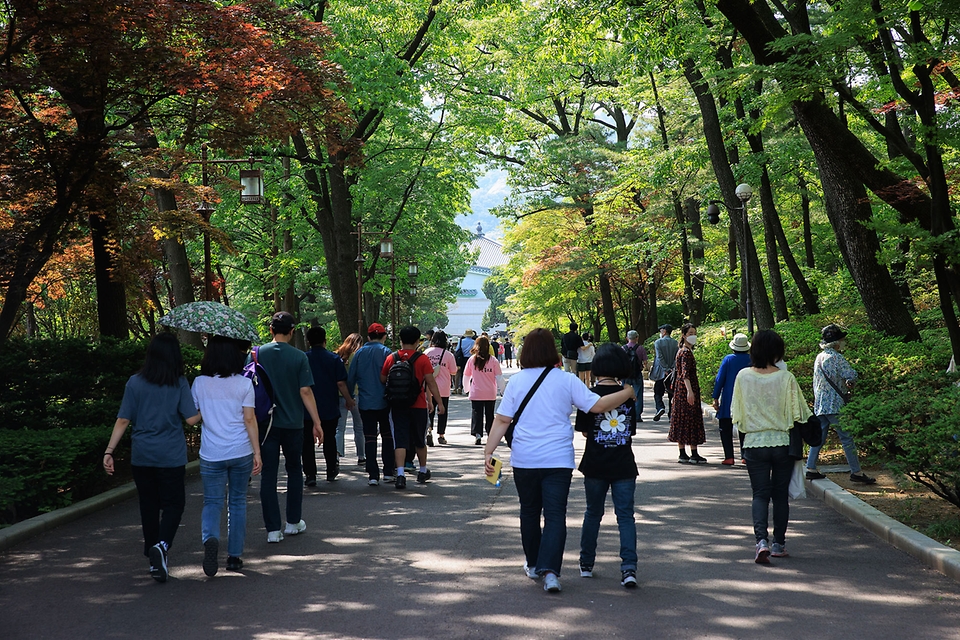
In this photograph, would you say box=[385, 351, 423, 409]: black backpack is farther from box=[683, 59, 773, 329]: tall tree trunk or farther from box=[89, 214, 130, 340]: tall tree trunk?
box=[683, 59, 773, 329]: tall tree trunk

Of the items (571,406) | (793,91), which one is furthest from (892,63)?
(571,406)

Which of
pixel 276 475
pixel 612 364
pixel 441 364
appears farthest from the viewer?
pixel 441 364

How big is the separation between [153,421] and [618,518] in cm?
340

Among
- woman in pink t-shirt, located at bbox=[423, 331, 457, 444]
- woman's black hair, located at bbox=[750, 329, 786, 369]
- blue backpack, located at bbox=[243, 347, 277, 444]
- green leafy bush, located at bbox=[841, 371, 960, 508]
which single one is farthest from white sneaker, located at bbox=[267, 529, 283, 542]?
woman in pink t-shirt, located at bbox=[423, 331, 457, 444]

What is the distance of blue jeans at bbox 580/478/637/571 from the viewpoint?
6.48 m

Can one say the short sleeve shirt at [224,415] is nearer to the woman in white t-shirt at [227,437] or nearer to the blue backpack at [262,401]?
the woman in white t-shirt at [227,437]

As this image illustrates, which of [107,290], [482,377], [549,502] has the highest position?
[107,290]

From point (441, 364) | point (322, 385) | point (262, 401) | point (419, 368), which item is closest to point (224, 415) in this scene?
point (262, 401)

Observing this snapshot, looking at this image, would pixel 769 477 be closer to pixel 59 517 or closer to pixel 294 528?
pixel 294 528

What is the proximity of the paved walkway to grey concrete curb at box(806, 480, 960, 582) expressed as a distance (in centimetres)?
9

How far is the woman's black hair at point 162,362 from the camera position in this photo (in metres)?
6.99

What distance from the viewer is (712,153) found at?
876 inches

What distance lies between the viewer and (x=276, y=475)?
798 cm

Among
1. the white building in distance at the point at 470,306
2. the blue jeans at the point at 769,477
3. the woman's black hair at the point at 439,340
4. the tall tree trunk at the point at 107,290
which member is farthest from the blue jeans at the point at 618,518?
the white building in distance at the point at 470,306
